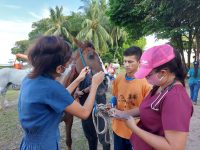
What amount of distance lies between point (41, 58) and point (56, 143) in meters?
0.69

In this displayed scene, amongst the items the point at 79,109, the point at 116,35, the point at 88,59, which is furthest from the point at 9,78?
the point at 116,35

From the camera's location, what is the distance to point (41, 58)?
5.81 ft

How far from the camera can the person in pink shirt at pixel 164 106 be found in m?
1.48

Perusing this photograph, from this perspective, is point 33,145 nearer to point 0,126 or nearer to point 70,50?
point 70,50

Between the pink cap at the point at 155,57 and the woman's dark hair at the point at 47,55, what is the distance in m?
0.58

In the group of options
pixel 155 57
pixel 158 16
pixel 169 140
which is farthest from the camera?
pixel 158 16

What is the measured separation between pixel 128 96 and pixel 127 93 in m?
0.04

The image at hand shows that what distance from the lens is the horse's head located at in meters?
3.42

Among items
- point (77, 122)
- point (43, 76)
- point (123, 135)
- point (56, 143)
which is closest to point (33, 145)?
point (56, 143)

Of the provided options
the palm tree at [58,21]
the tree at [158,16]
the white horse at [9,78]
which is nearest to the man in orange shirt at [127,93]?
the white horse at [9,78]

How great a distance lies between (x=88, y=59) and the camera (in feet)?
11.6

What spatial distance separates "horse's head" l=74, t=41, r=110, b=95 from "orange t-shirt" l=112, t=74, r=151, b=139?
1.80ft

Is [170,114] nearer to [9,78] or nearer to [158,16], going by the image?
[9,78]

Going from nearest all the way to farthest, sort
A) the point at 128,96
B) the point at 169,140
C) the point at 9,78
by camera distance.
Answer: the point at 169,140, the point at 128,96, the point at 9,78
